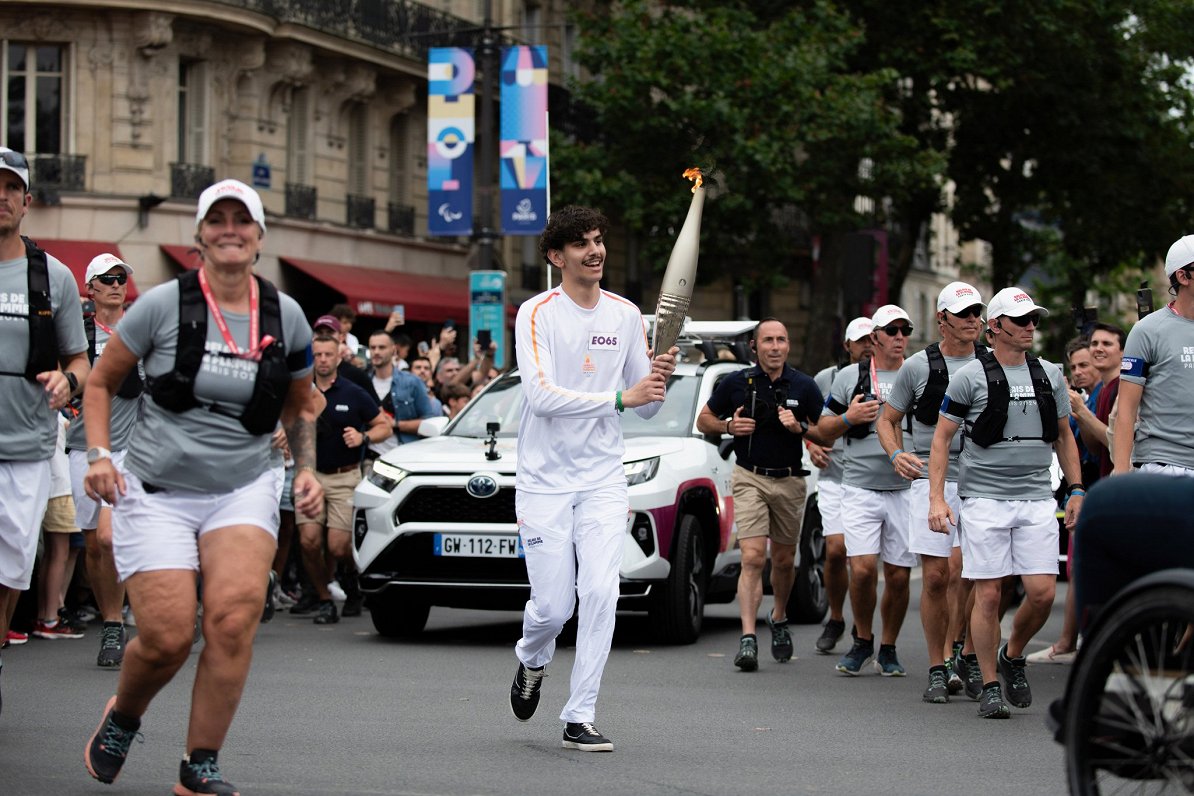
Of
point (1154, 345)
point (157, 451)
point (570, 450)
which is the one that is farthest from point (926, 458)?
point (157, 451)

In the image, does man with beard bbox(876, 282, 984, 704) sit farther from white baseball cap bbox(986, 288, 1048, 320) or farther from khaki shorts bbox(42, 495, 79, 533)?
khaki shorts bbox(42, 495, 79, 533)

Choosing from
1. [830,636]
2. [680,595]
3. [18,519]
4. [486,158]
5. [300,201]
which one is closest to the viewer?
[18,519]

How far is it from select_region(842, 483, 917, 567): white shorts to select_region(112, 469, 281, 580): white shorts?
5606mm

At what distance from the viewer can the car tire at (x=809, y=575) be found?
14383mm

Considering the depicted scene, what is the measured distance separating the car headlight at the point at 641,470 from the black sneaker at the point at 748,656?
144cm

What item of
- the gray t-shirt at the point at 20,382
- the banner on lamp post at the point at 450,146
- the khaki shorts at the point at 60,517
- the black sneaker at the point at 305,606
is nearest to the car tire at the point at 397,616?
the black sneaker at the point at 305,606

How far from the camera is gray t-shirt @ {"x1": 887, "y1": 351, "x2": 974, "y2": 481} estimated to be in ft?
33.4

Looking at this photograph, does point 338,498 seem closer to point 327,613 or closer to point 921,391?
point 327,613

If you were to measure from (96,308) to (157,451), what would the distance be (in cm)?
500

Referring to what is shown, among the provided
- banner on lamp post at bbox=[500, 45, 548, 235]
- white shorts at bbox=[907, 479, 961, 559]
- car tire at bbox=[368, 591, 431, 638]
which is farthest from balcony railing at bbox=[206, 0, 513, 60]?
white shorts at bbox=[907, 479, 961, 559]

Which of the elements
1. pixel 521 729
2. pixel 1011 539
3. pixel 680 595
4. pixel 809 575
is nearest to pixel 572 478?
pixel 521 729

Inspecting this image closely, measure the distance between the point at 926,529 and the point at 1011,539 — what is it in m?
0.95

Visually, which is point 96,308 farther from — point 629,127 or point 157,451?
point 629,127

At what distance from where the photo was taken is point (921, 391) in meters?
10.2
